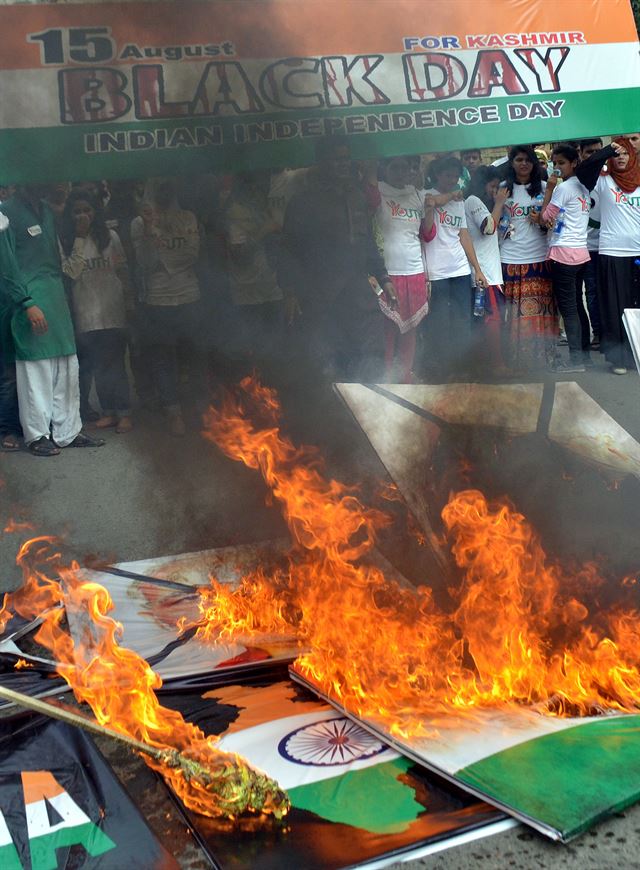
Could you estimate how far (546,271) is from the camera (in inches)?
321

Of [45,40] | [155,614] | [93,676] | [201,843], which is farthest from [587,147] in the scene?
[201,843]

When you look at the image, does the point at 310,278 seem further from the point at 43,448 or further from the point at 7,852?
the point at 7,852

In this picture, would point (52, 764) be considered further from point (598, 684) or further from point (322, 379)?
point (322, 379)

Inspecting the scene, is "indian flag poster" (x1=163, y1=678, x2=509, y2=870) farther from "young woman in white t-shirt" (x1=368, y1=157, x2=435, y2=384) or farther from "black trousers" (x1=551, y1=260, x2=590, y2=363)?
"black trousers" (x1=551, y1=260, x2=590, y2=363)

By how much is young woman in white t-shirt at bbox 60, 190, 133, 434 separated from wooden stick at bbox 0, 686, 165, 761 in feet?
10.9

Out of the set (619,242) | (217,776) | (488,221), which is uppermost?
(488,221)

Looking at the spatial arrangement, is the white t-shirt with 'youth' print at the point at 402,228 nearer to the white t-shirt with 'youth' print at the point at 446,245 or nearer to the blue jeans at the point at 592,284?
the white t-shirt with 'youth' print at the point at 446,245

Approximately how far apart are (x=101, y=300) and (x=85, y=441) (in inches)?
37.9

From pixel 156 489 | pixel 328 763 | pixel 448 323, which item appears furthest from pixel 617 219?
pixel 328 763

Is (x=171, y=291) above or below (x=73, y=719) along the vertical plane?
above

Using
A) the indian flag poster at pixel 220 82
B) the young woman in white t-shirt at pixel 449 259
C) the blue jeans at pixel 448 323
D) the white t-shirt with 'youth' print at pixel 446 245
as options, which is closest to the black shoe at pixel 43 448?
the indian flag poster at pixel 220 82

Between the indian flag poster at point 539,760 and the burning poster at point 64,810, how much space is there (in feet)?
3.00

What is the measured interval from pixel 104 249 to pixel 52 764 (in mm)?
3859

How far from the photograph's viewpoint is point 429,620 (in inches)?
152
